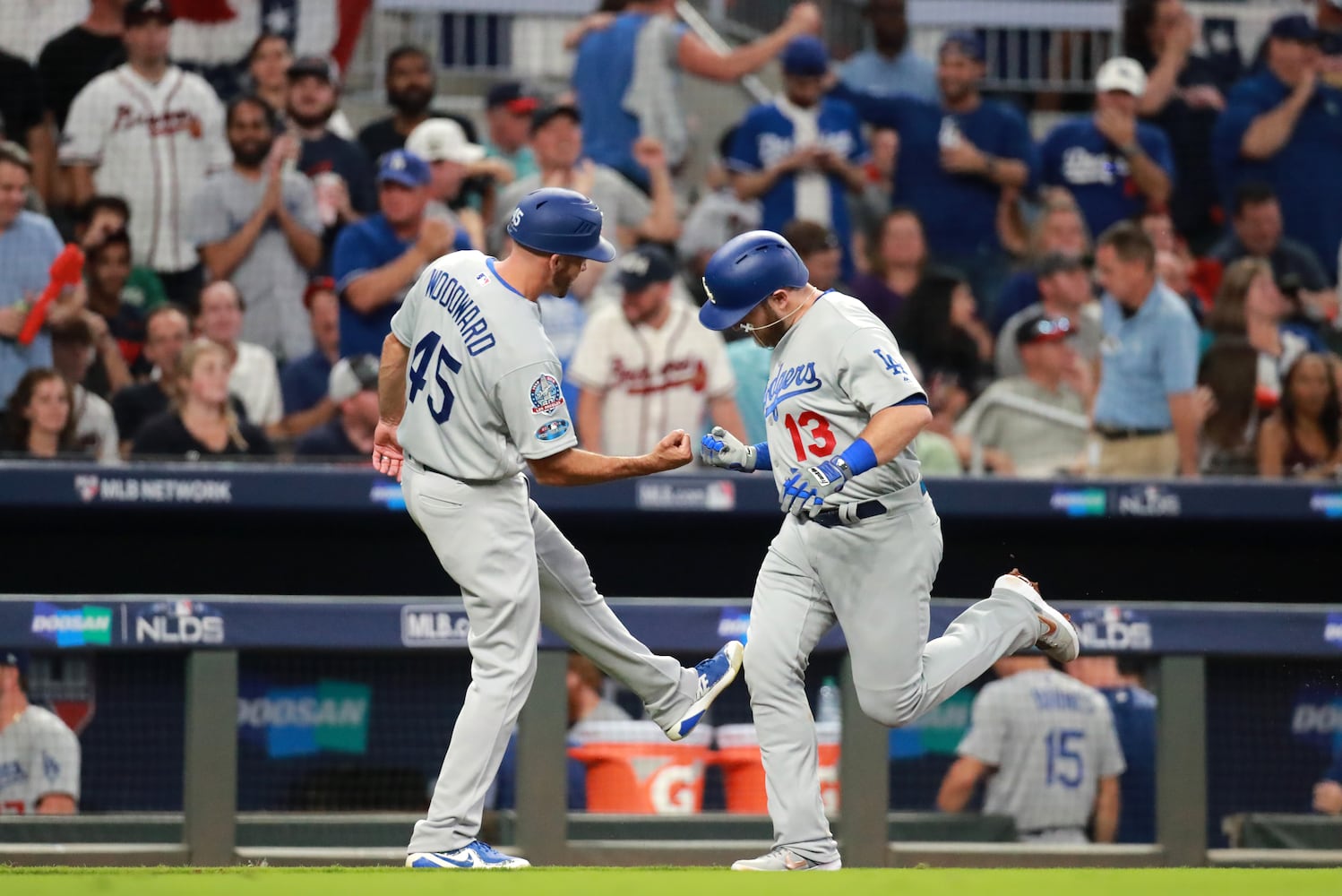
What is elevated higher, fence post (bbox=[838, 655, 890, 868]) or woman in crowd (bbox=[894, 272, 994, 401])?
woman in crowd (bbox=[894, 272, 994, 401])

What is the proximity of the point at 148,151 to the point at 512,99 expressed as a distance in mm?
1655

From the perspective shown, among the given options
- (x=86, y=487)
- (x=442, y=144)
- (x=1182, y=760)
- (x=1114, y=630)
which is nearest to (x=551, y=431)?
(x=1114, y=630)

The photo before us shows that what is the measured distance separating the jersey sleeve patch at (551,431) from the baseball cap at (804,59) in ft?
14.3

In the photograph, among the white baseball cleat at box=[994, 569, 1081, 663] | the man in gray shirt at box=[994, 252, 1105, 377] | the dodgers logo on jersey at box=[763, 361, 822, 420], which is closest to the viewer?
the dodgers logo on jersey at box=[763, 361, 822, 420]

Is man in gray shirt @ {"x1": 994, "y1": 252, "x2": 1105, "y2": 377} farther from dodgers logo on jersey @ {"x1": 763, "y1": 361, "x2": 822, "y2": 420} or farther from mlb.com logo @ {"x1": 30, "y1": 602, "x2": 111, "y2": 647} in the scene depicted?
mlb.com logo @ {"x1": 30, "y1": 602, "x2": 111, "y2": 647}

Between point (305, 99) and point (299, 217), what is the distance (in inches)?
22.0

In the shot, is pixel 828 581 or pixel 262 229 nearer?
pixel 828 581

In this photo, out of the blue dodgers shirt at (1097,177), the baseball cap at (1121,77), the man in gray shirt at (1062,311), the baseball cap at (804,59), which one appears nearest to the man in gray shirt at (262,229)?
the baseball cap at (804,59)

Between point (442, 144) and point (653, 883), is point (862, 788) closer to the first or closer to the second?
point (653, 883)

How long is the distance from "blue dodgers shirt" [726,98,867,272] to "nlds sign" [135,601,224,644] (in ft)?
12.1

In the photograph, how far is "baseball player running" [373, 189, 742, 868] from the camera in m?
4.42

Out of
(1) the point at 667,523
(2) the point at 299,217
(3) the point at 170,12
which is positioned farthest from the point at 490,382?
(3) the point at 170,12

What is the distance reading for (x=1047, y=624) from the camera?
5.00 meters

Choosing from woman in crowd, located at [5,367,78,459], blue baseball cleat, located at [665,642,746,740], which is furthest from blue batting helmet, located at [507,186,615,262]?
woman in crowd, located at [5,367,78,459]
